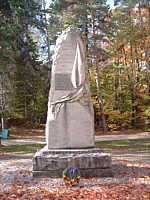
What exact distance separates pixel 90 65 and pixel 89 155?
1949 centimetres

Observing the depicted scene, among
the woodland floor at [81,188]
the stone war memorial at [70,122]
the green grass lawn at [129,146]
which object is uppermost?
the stone war memorial at [70,122]

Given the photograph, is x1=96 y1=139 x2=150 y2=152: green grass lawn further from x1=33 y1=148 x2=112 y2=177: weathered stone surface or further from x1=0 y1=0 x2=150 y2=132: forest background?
x1=33 y1=148 x2=112 y2=177: weathered stone surface

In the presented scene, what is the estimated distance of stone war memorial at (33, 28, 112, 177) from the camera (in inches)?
231

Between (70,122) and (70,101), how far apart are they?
555mm

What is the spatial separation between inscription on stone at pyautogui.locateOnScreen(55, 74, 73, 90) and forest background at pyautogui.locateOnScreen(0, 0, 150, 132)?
395 inches

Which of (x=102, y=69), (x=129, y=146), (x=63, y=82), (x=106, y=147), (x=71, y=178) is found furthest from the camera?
(x=102, y=69)

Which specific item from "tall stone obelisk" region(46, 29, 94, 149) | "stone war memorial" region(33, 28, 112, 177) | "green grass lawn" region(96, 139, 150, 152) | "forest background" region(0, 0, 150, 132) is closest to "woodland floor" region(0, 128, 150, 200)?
"stone war memorial" region(33, 28, 112, 177)

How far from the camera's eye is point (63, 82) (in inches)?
262

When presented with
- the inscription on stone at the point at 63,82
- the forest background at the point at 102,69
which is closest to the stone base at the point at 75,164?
the inscription on stone at the point at 63,82

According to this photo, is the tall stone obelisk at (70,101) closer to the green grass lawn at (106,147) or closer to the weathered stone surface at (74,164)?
the weathered stone surface at (74,164)

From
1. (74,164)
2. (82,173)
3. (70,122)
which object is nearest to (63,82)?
(70,122)

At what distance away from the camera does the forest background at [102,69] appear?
21.0 meters

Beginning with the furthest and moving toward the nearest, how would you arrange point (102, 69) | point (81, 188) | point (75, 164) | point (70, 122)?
point (102, 69)
point (70, 122)
point (75, 164)
point (81, 188)

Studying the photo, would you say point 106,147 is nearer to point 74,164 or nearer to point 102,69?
point 74,164
